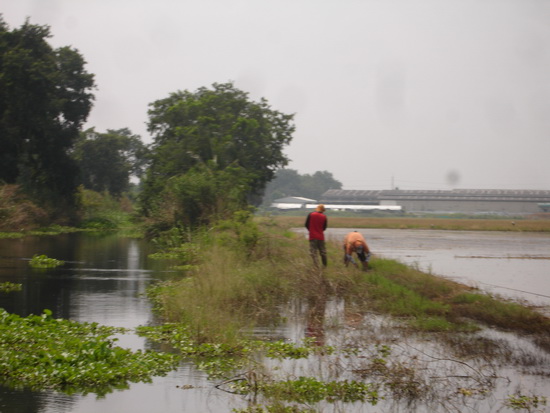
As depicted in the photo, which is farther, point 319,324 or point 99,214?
point 99,214

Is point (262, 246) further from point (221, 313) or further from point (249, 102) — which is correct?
point (249, 102)

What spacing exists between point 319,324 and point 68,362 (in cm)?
488

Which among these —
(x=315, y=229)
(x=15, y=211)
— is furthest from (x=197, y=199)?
(x=315, y=229)

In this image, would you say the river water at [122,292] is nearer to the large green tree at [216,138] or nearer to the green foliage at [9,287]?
the green foliage at [9,287]

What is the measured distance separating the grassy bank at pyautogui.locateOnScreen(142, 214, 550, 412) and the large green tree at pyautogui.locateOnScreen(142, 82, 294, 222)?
1871 cm

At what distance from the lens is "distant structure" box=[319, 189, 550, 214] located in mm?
130250

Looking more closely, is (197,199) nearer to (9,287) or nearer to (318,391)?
(9,287)

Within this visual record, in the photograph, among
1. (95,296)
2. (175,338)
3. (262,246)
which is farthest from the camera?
(262,246)

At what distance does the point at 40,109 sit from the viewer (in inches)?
1753

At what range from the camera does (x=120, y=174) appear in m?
76.1

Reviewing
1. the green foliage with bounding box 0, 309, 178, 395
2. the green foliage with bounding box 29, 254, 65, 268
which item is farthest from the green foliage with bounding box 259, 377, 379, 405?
the green foliage with bounding box 29, 254, 65, 268

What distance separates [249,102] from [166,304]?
137ft

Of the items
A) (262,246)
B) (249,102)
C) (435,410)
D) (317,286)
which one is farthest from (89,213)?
(435,410)

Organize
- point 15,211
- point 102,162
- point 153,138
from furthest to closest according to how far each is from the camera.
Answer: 1. point 102,162
2. point 153,138
3. point 15,211
